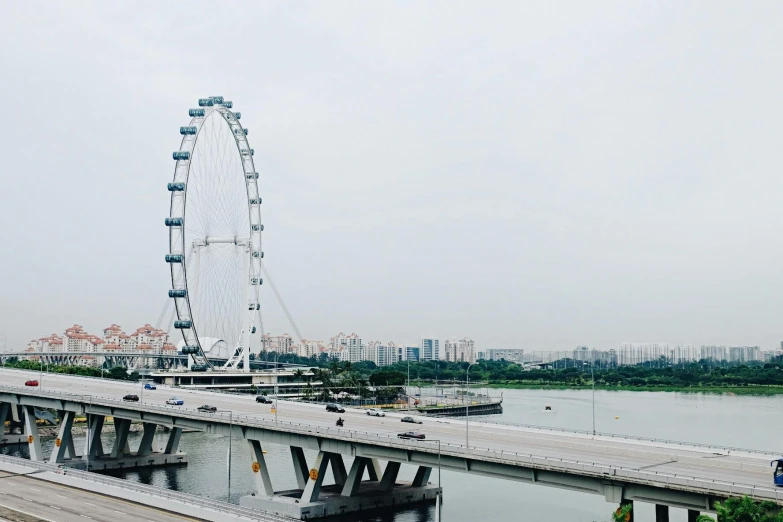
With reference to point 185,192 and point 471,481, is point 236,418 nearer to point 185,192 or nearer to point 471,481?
point 471,481

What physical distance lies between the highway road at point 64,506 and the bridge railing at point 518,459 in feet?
44.3

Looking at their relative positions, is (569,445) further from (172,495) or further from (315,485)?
(172,495)

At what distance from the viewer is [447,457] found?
45719 mm

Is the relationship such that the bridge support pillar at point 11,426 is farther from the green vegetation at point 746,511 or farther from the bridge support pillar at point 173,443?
the green vegetation at point 746,511

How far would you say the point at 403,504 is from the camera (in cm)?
5819

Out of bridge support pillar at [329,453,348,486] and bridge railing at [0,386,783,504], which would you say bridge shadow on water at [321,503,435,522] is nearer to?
bridge support pillar at [329,453,348,486]

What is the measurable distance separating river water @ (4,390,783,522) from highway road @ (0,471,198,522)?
14293mm

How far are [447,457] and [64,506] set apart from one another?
69.9 feet

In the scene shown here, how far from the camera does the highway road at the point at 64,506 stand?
3931 centimetres

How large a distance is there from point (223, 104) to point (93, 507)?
3516 inches

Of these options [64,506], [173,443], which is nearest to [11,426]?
[173,443]

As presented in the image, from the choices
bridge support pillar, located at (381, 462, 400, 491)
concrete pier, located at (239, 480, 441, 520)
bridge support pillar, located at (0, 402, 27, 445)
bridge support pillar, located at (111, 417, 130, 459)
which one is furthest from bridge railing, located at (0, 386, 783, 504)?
bridge support pillar, located at (0, 402, 27, 445)

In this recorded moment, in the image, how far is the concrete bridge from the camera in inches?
1460

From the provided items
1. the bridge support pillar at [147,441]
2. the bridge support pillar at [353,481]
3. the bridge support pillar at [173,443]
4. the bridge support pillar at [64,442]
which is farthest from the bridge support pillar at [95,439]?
the bridge support pillar at [353,481]
